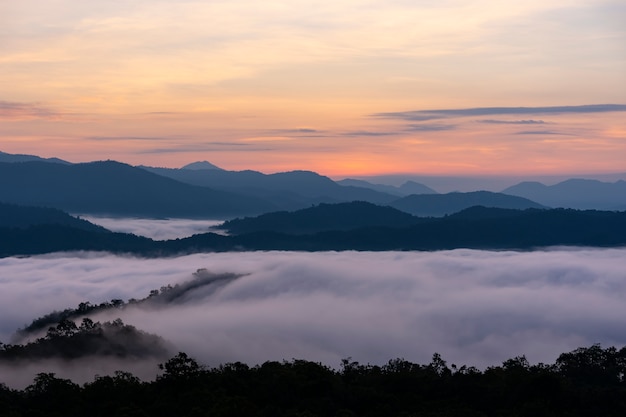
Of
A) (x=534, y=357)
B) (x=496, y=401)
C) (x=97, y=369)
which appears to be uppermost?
(x=496, y=401)

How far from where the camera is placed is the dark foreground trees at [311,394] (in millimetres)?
64938

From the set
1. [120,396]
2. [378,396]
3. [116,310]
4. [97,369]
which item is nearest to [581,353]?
[378,396]

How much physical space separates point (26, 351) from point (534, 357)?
116 m

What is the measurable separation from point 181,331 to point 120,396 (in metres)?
113

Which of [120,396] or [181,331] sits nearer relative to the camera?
[120,396]

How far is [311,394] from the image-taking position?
71938mm

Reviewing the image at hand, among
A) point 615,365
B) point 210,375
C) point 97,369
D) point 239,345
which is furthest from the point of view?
point 239,345

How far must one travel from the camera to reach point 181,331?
595 feet

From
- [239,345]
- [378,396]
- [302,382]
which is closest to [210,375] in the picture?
[302,382]

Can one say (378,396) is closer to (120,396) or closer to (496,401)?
(496,401)

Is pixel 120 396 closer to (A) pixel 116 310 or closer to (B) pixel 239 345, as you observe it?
(B) pixel 239 345

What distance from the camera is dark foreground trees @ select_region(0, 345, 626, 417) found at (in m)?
64.9

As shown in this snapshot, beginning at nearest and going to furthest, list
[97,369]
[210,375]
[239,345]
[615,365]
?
[210,375] < [615,365] < [97,369] < [239,345]

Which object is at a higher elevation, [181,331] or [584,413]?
[584,413]
